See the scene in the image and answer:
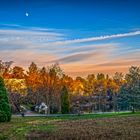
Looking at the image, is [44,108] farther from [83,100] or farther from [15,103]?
[83,100]

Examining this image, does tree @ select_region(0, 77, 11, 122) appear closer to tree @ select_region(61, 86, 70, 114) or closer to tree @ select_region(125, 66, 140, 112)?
tree @ select_region(61, 86, 70, 114)

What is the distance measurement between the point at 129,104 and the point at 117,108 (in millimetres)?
4735

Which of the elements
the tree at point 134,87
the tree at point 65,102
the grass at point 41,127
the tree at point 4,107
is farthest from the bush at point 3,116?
the tree at point 134,87

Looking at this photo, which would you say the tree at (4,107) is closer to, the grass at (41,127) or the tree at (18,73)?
the grass at (41,127)

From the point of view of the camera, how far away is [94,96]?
93.4 meters

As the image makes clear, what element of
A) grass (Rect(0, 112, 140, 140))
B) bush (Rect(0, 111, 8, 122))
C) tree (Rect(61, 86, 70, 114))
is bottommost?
grass (Rect(0, 112, 140, 140))

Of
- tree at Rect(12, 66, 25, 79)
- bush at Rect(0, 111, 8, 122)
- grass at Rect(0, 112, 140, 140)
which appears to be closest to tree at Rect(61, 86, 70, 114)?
bush at Rect(0, 111, 8, 122)

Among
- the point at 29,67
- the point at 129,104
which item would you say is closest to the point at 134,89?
the point at 129,104

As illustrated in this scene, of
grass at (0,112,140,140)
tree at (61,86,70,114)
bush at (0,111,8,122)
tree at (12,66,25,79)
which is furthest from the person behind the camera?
tree at (12,66,25,79)

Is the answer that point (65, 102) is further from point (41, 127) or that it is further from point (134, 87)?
point (41, 127)

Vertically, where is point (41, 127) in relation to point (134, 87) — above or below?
below

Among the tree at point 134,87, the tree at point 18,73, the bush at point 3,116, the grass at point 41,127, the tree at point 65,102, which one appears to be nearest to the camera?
the grass at point 41,127

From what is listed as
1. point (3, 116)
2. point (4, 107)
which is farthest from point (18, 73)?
point (3, 116)

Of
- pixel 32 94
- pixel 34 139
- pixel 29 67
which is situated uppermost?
pixel 29 67
